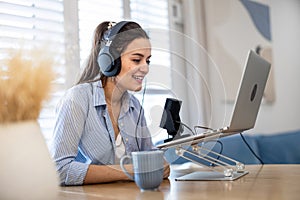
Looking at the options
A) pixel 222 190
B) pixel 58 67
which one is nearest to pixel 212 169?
pixel 222 190

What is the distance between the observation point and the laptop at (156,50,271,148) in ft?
3.69

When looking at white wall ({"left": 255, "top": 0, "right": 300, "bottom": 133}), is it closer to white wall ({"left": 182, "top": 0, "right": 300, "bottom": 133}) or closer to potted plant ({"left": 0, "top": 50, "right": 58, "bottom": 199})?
white wall ({"left": 182, "top": 0, "right": 300, "bottom": 133})

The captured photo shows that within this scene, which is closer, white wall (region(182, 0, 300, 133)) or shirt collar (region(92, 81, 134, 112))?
shirt collar (region(92, 81, 134, 112))

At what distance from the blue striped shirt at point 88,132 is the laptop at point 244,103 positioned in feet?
0.37

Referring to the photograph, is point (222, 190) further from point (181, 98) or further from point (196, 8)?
point (196, 8)

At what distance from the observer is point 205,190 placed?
3.04 ft

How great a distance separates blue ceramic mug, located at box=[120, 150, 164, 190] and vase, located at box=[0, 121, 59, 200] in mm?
286

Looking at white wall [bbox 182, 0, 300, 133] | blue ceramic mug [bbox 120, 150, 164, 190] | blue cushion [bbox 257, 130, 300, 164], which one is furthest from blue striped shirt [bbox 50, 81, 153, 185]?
white wall [bbox 182, 0, 300, 133]

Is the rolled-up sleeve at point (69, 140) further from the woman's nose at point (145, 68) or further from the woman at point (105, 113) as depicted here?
the woman's nose at point (145, 68)

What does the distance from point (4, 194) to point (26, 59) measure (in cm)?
24

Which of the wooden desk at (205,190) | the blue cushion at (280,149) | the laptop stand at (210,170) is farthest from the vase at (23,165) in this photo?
the blue cushion at (280,149)

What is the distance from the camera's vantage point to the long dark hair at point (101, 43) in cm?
113

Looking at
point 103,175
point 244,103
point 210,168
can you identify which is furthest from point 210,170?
point 103,175

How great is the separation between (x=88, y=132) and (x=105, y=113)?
0.28 feet
